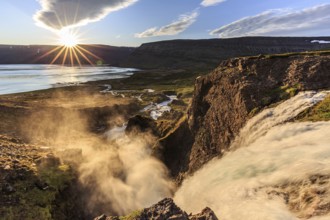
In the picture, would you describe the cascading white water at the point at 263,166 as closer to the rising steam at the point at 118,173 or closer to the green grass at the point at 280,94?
the green grass at the point at 280,94

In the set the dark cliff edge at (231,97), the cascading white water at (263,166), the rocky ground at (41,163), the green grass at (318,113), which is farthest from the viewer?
the dark cliff edge at (231,97)

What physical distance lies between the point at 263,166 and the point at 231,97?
11.2 metres

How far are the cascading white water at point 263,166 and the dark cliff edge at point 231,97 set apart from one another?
181cm

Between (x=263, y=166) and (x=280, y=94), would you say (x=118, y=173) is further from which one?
(x=263, y=166)

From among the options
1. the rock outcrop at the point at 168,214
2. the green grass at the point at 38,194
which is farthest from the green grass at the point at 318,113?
the green grass at the point at 38,194

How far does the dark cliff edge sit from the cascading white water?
71.3 inches

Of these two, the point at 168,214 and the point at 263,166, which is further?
the point at 263,166

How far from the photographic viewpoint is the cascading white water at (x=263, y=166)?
497 inches

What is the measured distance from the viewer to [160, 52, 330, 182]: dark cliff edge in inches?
879

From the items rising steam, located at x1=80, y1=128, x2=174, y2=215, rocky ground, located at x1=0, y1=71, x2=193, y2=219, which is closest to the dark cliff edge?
rising steam, located at x1=80, y1=128, x2=174, y2=215

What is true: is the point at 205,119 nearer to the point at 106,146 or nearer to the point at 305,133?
the point at 305,133

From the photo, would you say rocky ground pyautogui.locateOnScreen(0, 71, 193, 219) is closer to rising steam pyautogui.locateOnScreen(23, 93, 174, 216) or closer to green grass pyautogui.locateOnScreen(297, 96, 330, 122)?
rising steam pyautogui.locateOnScreen(23, 93, 174, 216)

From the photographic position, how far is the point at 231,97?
25.8 m

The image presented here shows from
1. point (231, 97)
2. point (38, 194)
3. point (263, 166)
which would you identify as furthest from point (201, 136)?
point (38, 194)
